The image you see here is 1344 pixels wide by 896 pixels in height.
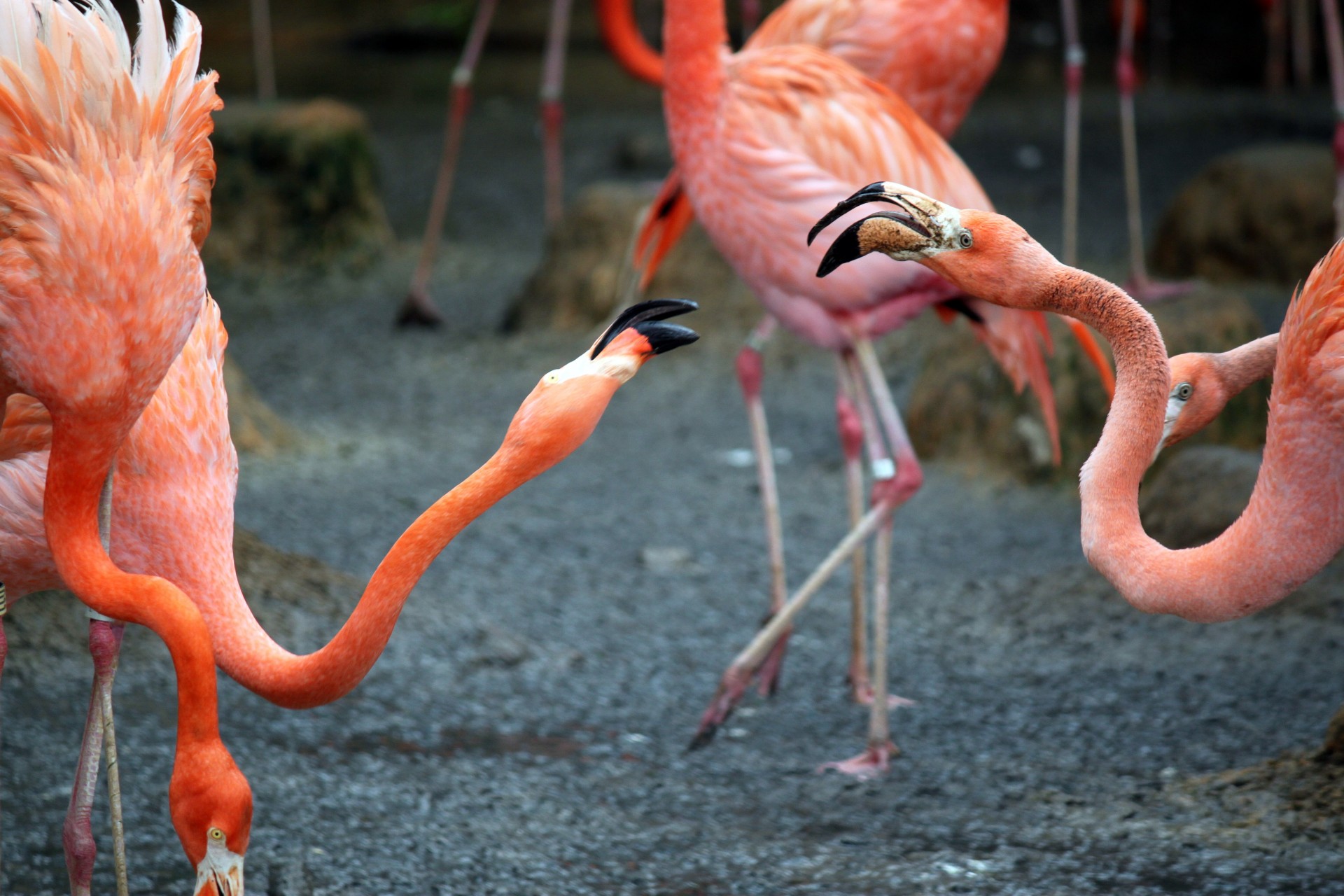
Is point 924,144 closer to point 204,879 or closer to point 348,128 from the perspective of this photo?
point 204,879

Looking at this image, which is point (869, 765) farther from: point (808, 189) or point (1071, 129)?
point (1071, 129)

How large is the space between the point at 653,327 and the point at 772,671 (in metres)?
1.47

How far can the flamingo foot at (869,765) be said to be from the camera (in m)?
2.97

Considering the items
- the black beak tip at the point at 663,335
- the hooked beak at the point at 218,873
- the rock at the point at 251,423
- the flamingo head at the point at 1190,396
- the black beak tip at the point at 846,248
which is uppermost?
the black beak tip at the point at 846,248

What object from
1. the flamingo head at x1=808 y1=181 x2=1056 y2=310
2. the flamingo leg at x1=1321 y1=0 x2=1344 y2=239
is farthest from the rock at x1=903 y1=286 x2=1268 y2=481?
the flamingo head at x1=808 y1=181 x2=1056 y2=310

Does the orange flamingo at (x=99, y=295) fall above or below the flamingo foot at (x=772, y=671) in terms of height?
above

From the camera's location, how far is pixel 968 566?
14.2ft

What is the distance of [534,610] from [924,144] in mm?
1698

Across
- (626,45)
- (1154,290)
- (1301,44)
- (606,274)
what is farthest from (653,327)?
(1301,44)

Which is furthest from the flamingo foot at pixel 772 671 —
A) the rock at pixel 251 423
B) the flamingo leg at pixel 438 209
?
the flamingo leg at pixel 438 209

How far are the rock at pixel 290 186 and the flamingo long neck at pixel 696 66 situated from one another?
4.84m

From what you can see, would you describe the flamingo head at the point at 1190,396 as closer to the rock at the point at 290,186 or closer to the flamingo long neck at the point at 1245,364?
the flamingo long neck at the point at 1245,364

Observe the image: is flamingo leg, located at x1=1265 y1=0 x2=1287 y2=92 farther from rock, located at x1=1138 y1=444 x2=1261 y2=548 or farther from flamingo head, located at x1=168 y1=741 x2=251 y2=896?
flamingo head, located at x1=168 y1=741 x2=251 y2=896

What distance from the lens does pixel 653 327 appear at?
2.23 meters
